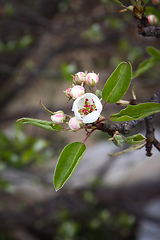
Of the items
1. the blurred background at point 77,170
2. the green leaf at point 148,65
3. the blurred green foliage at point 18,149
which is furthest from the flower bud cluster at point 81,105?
the blurred green foliage at point 18,149

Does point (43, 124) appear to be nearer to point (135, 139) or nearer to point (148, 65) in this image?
point (135, 139)

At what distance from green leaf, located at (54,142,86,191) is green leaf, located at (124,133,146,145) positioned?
0.11m

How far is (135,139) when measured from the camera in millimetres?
748

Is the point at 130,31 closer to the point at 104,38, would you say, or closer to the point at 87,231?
the point at 104,38

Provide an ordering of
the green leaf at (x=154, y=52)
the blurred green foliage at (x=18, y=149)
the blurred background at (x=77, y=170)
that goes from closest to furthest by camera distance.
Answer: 1. the green leaf at (x=154, y=52)
2. the blurred green foliage at (x=18, y=149)
3. the blurred background at (x=77, y=170)

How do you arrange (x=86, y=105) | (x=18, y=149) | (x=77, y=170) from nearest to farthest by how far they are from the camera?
1. (x=86, y=105)
2. (x=18, y=149)
3. (x=77, y=170)

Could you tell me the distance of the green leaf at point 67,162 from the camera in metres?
0.69

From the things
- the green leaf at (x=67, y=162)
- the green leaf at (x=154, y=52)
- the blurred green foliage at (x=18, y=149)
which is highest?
the green leaf at (x=154, y=52)

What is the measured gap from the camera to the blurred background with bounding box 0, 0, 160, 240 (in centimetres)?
225

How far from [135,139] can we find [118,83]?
0.14 metres

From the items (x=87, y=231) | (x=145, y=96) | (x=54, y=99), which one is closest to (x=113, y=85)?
(x=87, y=231)

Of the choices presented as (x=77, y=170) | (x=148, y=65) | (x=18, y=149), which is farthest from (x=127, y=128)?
(x=77, y=170)

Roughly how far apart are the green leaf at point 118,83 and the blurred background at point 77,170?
101 cm

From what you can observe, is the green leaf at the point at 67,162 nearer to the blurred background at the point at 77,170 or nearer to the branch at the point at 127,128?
the branch at the point at 127,128
